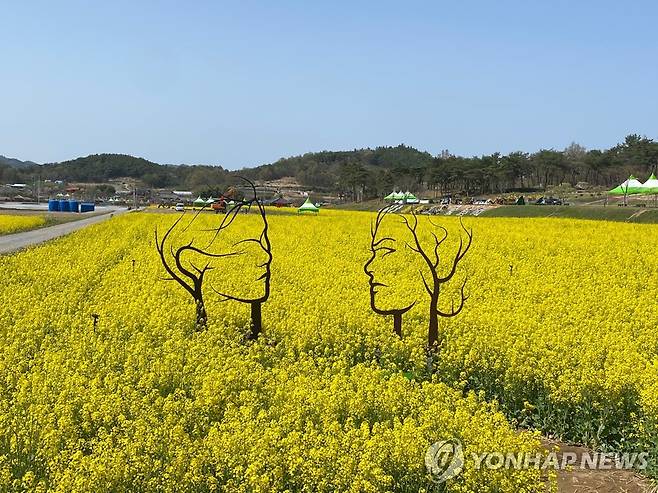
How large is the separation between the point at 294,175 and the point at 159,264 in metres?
174

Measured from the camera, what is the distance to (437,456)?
4.94m

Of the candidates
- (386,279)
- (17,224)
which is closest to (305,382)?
(386,279)

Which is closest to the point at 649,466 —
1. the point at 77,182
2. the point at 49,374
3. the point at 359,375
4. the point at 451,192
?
the point at 359,375

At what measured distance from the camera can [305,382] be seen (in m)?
6.27

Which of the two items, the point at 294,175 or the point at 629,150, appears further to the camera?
the point at 294,175

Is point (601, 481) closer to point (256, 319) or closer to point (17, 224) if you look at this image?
point (256, 319)

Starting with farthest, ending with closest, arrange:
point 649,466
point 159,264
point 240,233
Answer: point 240,233
point 159,264
point 649,466

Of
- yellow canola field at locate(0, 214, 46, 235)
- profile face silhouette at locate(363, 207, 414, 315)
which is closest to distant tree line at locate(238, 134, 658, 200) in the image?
yellow canola field at locate(0, 214, 46, 235)

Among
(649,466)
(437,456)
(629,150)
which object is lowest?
(649,466)

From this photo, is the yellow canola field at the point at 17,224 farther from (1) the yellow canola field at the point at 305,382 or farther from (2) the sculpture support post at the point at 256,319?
(2) the sculpture support post at the point at 256,319

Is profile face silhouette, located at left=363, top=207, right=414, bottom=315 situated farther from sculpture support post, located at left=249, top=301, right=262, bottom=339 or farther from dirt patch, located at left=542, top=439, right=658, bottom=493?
dirt patch, located at left=542, top=439, right=658, bottom=493

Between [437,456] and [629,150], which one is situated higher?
[629,150]

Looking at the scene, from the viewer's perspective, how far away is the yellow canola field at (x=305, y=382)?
186 inches

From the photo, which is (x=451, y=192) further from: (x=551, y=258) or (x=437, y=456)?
(x=437, y=456)
